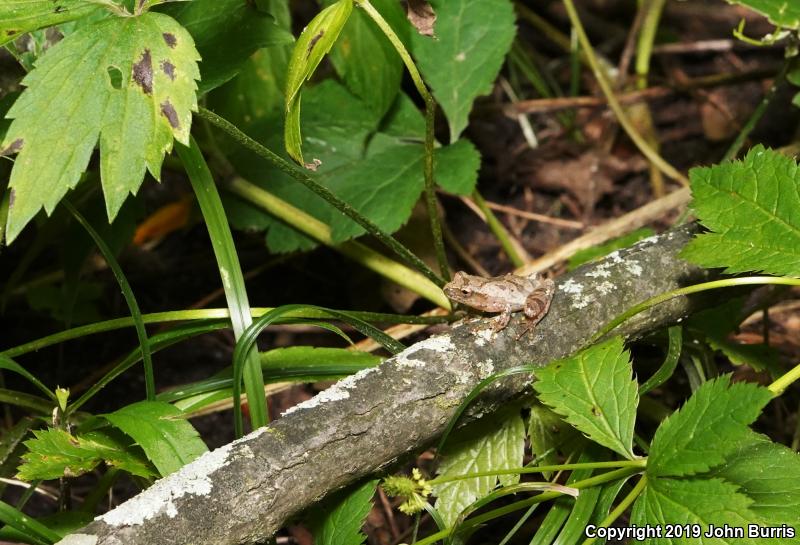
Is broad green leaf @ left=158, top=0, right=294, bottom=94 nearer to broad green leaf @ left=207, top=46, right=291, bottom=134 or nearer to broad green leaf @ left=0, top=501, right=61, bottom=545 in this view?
broad green leaf @ left=207, top=46, right=291, bottom=134

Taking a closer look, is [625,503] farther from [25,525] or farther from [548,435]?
[25,525]

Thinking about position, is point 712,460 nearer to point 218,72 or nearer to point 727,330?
point 727,330

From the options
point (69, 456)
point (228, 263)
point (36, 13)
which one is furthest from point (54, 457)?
point (36, 13)

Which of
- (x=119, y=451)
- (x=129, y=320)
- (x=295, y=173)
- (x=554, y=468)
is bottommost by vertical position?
(x=554, y=468)

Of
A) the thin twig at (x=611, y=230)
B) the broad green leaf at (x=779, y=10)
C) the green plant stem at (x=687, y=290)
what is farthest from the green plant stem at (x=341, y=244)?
the broad green leaf at (x=779, y=10)

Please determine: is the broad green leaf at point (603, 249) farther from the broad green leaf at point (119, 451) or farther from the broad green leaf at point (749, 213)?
the broad green leaf at point (119, 451)

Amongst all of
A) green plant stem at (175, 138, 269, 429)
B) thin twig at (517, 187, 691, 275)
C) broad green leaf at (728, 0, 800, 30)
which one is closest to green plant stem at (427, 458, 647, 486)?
green plant stem at (175, 138, 269, 429)
